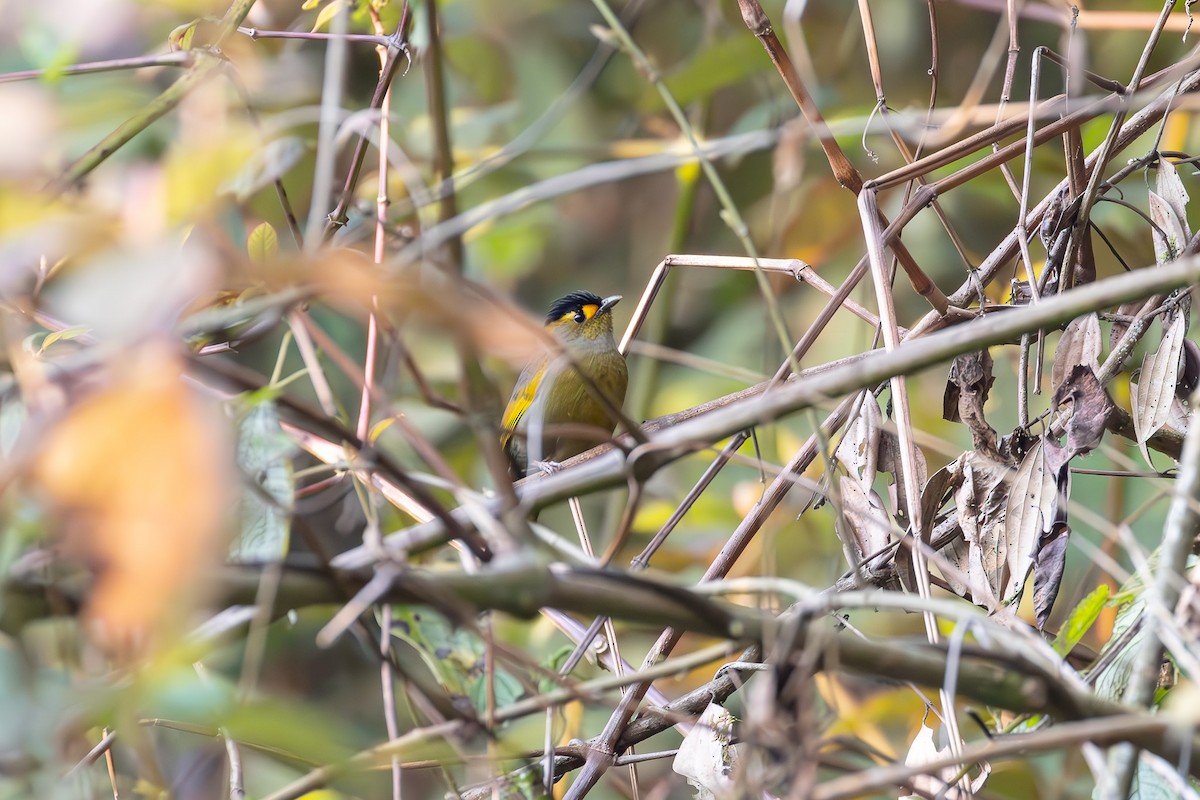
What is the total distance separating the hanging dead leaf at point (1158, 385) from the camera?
1434mm

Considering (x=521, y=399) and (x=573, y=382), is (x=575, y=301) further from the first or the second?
(x=573, y=382)

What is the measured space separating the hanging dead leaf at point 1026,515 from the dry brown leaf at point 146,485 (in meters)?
1.11

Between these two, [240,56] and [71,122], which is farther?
[240,56]

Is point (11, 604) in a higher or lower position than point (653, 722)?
higher

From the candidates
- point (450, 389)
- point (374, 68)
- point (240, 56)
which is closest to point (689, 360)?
point (240, 56)

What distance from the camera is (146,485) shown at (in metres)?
0.52

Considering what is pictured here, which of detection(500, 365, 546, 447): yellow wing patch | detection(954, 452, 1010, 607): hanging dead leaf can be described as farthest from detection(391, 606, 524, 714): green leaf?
detection(500, 365, 546, 447): yellow wing patch

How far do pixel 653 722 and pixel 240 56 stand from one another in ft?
4.62

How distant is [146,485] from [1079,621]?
1022 millimetres

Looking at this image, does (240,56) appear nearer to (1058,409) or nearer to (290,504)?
(290,504)

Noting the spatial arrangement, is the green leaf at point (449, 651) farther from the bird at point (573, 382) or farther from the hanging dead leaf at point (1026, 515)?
the bird at point (573, 382)

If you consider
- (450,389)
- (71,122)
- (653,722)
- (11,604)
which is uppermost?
(71,122)

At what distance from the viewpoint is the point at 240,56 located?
2.04 meters

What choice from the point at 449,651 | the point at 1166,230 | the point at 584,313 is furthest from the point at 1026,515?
the point at 584,313
